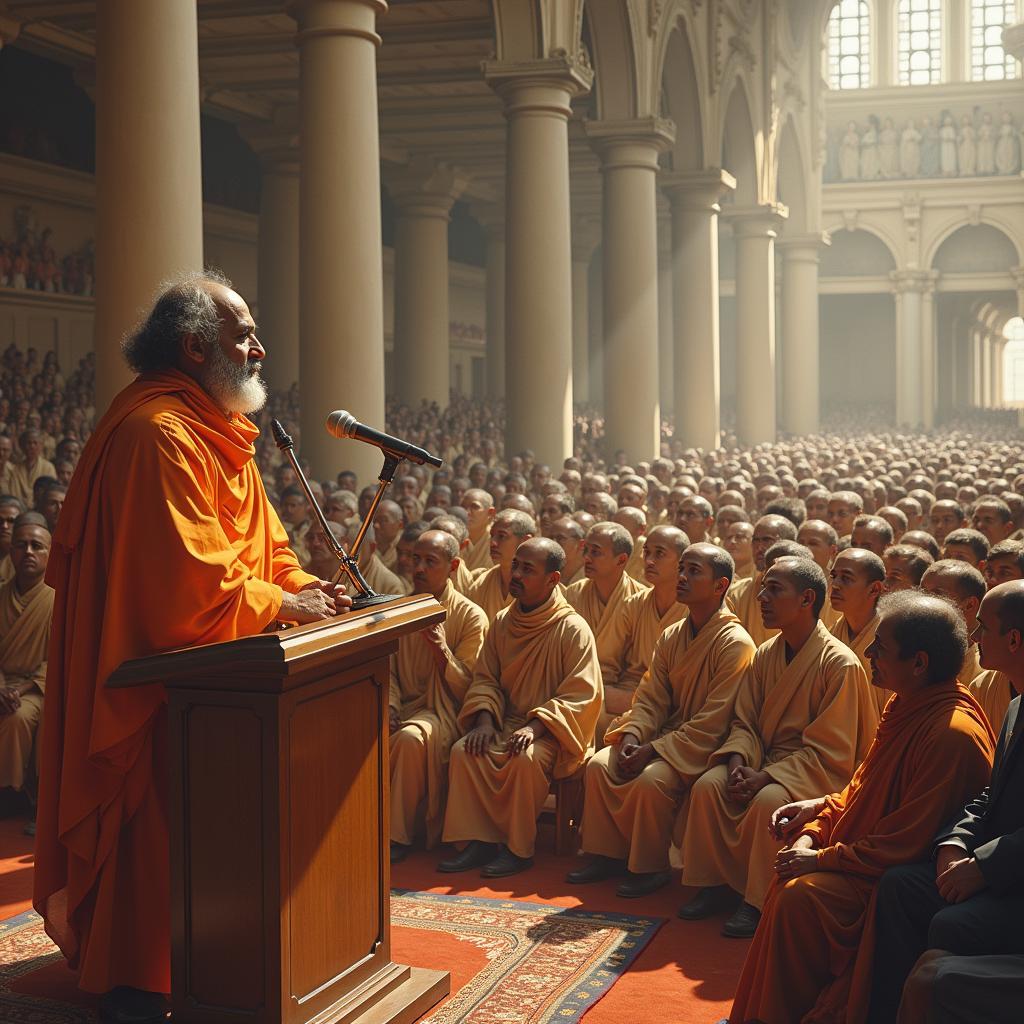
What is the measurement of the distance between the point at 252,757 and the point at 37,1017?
1.29 metres

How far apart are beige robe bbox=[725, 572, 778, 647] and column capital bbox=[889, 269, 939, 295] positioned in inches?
1456

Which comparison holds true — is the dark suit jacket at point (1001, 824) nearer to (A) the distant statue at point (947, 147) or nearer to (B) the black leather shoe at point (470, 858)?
(B) the black leather shoe at point (470, 858)

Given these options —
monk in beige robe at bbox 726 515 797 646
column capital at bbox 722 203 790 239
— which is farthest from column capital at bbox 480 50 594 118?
column capital at bbox 722 203 790 239

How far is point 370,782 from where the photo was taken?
397cm

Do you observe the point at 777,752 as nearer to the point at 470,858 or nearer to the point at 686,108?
the point at 470,858

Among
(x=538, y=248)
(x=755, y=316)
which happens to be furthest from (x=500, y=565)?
(x=755, y=316)

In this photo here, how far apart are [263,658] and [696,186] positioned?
20.1 metres

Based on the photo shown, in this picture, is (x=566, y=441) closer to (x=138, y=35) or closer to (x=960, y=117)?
(x=138, y=35)

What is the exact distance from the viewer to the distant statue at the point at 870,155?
4338 cm

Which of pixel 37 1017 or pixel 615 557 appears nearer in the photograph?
pixel 37 1017

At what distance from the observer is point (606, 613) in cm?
761

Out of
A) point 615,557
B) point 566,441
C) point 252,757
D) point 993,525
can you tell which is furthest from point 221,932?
point 566,441

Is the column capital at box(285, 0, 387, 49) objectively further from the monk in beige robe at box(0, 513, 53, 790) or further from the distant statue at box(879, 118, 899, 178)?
the distant statue at box(879, 118, 899, 178)

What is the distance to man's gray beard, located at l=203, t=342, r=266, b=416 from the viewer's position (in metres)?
4.08
